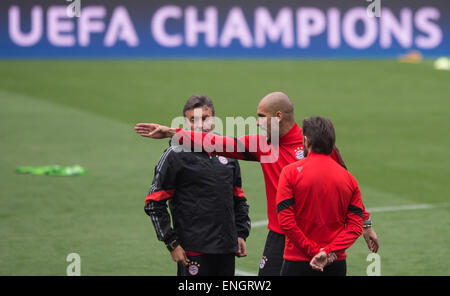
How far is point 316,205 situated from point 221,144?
37.4 inches

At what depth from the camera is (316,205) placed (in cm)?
537

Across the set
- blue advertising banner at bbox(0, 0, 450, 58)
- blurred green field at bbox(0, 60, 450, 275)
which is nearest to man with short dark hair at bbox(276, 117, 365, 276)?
blurred green field at bbox(0, 60, 450, 275)

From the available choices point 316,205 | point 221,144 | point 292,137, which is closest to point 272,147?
point 292,137

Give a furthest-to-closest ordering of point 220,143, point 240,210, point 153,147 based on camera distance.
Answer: point 153,147
point 240,210
point 220,143

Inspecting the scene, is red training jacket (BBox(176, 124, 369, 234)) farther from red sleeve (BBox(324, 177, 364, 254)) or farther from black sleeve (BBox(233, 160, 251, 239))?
red sleeve (BBox(324, 177, 364, 254))

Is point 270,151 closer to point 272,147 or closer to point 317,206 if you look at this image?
point 272,147

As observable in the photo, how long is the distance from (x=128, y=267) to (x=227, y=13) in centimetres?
2187

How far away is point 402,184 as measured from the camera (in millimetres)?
14188

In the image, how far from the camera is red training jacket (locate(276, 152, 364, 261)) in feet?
17.6

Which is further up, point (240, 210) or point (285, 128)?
point (285, 128)

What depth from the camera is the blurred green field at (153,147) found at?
1020 centimetres

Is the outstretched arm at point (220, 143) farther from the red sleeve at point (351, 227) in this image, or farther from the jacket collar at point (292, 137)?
the red sleeve at point (351, 227)

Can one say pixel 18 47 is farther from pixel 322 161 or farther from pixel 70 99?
pixel 322 161
